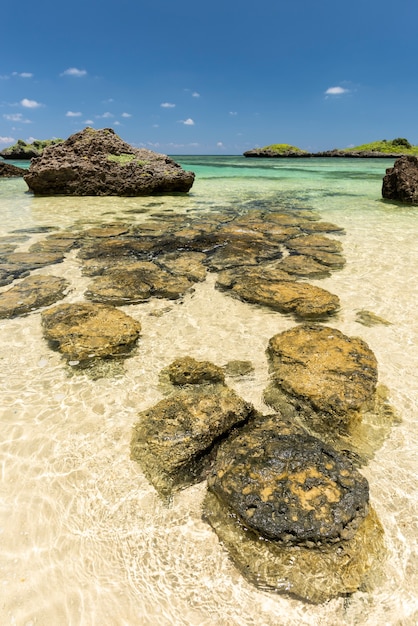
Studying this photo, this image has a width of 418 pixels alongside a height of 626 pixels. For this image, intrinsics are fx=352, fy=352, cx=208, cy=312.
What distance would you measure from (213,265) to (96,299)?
2.00 meters

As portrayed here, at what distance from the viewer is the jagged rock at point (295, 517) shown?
5.32 feet

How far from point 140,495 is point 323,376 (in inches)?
64.8

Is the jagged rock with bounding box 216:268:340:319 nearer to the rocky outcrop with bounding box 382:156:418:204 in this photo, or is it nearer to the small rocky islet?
the small rocky islet

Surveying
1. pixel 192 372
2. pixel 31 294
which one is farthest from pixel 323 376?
pixel 31 294

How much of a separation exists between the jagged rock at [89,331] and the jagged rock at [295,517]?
63.1 inches

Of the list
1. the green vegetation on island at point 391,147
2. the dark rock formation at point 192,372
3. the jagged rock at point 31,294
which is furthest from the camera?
the green vegetation on island at point 391,147

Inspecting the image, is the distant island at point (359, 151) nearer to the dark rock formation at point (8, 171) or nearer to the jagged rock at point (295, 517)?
the dark rock formation at point (8, 171)

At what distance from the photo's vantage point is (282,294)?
14.3ft

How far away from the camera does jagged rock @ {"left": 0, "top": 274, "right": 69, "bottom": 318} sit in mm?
4035

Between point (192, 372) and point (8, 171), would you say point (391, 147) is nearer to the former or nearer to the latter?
point (8, 171)

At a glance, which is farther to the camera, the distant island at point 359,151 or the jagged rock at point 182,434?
the distant island at point 359,151

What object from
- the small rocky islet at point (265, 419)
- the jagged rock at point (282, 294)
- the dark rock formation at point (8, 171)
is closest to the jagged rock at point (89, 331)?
A: the small rocky islet at point (265, 419)

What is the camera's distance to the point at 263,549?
5.60 ft

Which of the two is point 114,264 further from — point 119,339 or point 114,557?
point 114,557
